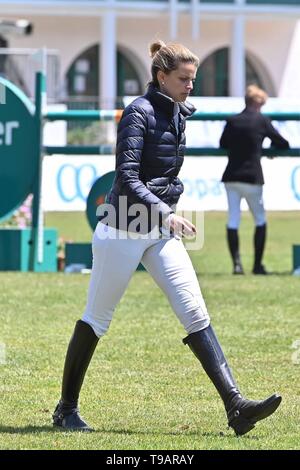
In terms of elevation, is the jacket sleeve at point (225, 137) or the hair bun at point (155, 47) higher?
the hair bun at point (155, 47)

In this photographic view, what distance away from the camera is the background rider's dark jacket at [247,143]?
13.7m

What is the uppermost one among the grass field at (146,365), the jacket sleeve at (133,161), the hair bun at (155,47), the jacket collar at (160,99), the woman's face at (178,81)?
the hair bun at (155,47)

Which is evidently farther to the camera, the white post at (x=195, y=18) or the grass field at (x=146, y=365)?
the white post at (x=195, y=18)

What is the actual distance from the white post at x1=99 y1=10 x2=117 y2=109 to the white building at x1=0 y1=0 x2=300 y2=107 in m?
0.03

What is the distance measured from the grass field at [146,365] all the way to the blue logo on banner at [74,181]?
313cm

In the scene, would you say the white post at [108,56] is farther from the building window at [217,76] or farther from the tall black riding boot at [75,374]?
the tall black riding boot at [75,374]

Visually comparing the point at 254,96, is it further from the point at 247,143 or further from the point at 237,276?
the point at 237,276

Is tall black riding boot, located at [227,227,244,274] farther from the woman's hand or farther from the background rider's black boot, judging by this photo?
the woman's hand

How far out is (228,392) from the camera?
6.32 m

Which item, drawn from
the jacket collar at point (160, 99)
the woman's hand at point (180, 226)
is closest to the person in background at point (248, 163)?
the jacket collar at point (160, 99)

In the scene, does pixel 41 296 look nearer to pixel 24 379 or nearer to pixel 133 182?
pixel 24 379

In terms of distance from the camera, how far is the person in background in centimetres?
1373

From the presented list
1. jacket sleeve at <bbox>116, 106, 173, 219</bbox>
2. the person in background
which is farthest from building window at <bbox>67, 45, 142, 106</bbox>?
jacket sleeve at <bbox>116, 106, 173, 219</bbox>
